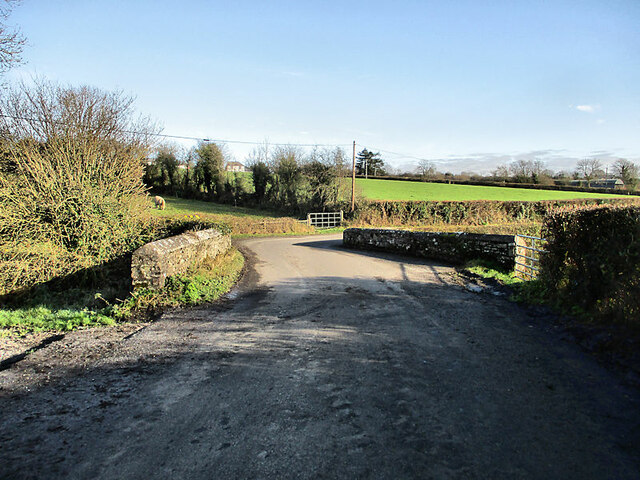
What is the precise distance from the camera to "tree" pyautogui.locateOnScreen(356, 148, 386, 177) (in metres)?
76.1

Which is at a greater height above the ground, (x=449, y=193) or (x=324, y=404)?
(x=449, y=193)

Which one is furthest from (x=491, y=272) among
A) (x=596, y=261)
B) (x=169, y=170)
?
(x=169, y=170)

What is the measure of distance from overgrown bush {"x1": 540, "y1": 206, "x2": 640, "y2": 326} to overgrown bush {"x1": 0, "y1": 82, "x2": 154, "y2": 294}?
10.8 m

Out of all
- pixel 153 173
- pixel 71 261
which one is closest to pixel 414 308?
pixel 71 261

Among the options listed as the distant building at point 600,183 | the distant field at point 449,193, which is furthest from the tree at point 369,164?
the distant building at point 600,183

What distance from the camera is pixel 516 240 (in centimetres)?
1020

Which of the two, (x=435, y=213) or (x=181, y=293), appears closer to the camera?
(x=181, y=293)

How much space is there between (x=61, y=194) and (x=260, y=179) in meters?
29.8

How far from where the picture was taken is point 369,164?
82.4 metres

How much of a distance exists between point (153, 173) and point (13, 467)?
165 ft

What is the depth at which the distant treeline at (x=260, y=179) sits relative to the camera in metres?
32.3

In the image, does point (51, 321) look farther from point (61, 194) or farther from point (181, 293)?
point (61, 194)

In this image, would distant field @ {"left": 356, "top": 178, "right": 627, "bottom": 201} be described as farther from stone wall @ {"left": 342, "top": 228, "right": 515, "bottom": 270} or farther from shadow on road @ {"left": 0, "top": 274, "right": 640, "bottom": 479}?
shadow on road @ {"left": 0, "top": 274, "right": 640, "bottom": 479}

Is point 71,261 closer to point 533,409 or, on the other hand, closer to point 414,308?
point 414,308
